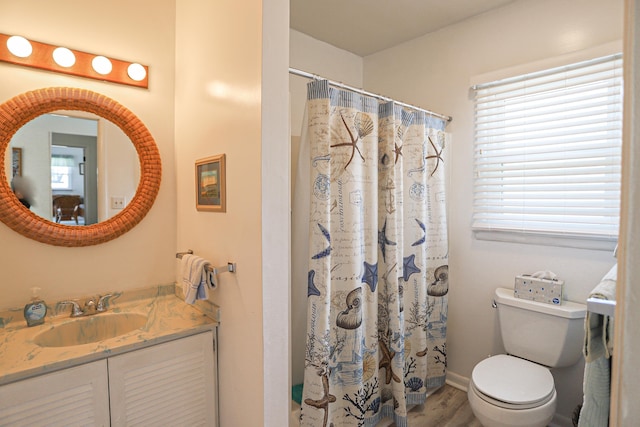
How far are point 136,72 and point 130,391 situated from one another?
5.51 feet

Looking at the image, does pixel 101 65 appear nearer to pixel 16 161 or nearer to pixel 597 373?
pixel 16 161

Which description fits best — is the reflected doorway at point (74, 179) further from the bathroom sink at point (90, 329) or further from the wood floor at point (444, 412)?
the wood floor at point (444, 412)

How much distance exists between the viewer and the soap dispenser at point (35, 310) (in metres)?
1.59

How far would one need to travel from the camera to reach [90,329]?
5.59 feet

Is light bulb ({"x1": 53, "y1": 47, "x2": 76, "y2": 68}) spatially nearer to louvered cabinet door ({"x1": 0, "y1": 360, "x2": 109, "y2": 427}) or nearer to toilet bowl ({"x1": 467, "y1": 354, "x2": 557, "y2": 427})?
louvered cabinet door ({"x1": 0, "y1": 360, "x2": 109, "y2": 427})

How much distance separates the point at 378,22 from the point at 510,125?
1.20 metres

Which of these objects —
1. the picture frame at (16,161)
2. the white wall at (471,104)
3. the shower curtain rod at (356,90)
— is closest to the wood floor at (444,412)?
the white wall at (471,104)

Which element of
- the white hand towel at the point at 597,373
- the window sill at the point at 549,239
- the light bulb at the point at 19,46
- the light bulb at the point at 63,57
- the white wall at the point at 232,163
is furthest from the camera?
the window sill at the point at 549,239

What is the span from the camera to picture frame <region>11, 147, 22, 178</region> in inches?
63.2

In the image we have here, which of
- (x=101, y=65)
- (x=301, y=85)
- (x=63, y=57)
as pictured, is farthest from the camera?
(x=301, y=85)

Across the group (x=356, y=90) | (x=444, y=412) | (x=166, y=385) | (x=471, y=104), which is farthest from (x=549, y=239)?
(x=166, y=385)

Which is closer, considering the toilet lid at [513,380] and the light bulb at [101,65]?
the toilet lid at [513,380]

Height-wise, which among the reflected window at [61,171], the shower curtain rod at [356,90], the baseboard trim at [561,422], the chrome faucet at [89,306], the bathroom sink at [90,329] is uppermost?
the shower curtain rod at [356,90]

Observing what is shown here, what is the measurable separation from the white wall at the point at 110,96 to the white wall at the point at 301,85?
2.72ft
